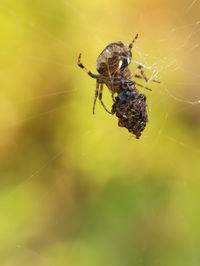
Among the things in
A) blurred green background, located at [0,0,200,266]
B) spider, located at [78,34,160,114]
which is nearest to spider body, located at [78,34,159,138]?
spider, located at [78,34,160,114]

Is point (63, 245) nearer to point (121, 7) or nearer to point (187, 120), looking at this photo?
point (187, 120)

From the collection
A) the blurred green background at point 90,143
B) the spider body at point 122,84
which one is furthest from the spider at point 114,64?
the blurred green background at point 90,143

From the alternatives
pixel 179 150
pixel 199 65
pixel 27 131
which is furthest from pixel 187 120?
pixel 27 131

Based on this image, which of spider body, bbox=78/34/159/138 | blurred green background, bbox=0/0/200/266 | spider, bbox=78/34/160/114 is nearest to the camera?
spider body, bbox=78/34/159/138

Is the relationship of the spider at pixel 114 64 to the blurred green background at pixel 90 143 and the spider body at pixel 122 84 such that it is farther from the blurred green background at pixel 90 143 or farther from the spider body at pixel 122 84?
the blurred green background at pixel 90 143

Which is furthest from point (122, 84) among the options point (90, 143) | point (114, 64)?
point (90, 143)

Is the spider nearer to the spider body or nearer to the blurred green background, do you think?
the spider body
